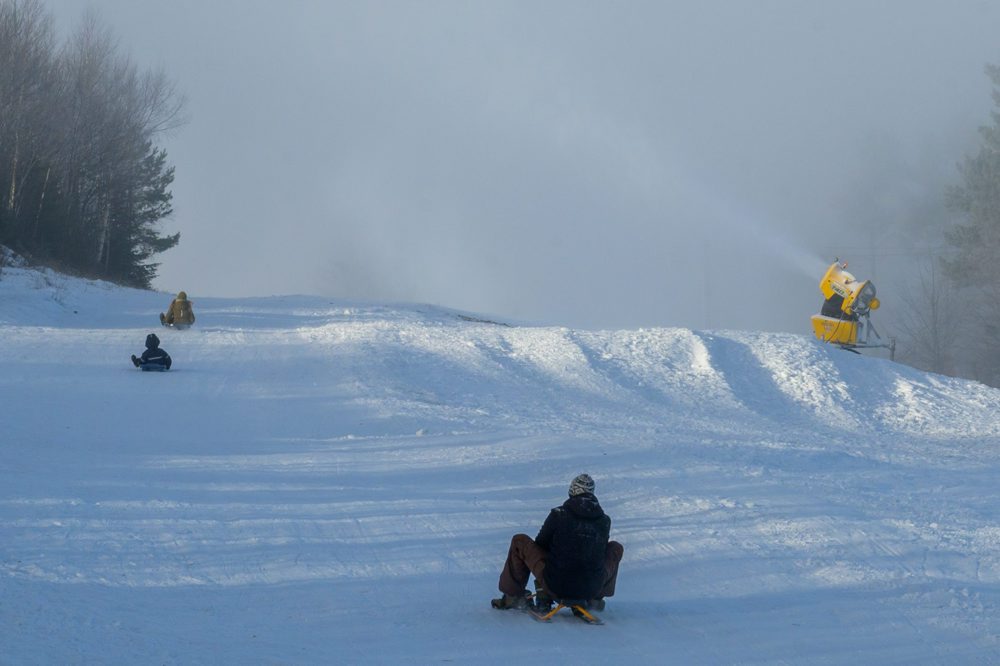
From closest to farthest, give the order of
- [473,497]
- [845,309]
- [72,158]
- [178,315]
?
[473,497] < [845,309] < [178,315] < [72,158]

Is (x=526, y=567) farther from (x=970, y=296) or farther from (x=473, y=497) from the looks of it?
(x=970, y=296)

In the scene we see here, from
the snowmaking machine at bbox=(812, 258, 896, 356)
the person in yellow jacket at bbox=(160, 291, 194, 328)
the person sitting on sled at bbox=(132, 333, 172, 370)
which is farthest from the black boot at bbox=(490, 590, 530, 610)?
the person in yellow jacket at bbox=(160, 291, 194, 328)

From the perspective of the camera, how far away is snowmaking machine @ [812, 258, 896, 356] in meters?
22.7

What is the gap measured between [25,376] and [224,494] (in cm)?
884

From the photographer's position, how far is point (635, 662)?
6.12m

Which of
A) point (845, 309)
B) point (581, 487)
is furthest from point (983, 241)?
point (581, 487)

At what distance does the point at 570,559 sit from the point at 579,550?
0.28 feet

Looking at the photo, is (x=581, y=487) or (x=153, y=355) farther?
(x=153, y=355)

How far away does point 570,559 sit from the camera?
6.88 metres

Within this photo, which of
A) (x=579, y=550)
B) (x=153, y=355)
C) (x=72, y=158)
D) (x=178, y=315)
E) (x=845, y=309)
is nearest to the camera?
(x=579, y=550)

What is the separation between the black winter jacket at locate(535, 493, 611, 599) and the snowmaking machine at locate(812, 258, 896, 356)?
1717cm

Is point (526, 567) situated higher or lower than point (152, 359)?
lower

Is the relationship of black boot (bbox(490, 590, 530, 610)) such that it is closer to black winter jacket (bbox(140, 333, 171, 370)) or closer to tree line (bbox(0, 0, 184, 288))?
black winter jacket (bbox(140, 333, 171, 370))

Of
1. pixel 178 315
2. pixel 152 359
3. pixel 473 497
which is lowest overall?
pixel 473 497
